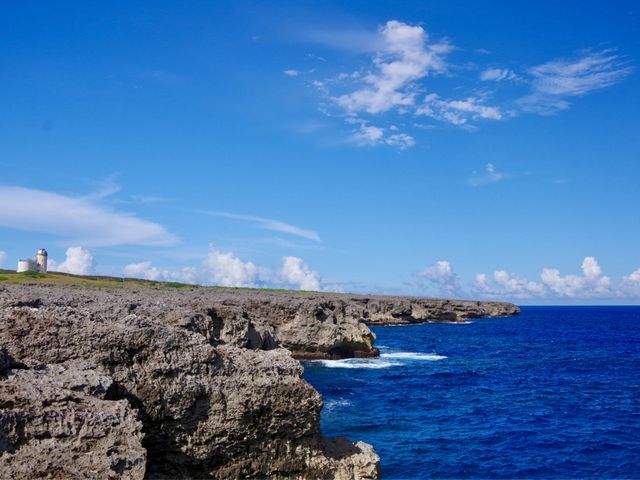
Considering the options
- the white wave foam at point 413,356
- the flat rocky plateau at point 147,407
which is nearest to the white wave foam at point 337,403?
the flat rocky plateau at point 147,407

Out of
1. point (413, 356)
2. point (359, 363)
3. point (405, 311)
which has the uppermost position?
point (405, 311)

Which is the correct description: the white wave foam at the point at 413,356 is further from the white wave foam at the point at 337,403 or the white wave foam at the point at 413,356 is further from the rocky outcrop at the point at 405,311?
the rocky outcrop at the point at 405,311

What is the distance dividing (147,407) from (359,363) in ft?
173

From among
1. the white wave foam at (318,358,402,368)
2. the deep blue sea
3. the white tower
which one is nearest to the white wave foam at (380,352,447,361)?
the deep blue sea

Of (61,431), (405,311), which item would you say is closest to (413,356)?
Answer: (61,431)

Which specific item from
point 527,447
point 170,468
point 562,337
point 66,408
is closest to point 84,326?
point 66,408

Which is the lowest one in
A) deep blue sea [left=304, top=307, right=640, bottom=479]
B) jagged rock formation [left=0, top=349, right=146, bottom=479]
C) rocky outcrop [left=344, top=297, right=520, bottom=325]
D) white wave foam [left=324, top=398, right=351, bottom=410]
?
deep blue sea [left=304, top=307, right=640, bottom=479]

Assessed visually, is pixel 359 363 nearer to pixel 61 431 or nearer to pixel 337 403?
pixel 337 403

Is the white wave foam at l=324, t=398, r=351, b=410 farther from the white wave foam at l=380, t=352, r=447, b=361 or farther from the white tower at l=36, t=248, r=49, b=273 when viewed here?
the white tower at l=36, t=248, r=49, b=273

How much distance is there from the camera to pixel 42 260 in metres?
124

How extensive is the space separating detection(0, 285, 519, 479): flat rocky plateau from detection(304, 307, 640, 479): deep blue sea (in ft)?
50.3

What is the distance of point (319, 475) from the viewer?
12539 millimetres

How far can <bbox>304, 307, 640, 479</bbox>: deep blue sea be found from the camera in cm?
2827

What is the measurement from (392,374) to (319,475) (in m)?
44.2
